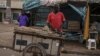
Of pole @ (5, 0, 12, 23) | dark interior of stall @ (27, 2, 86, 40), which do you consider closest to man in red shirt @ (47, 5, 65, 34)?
dark interior of stall @ (27, 2, 86, 40)

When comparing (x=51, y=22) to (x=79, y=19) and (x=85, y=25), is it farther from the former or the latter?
(x=79, y=19)

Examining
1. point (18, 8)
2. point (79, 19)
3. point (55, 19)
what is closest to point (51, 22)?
point (55, 19)

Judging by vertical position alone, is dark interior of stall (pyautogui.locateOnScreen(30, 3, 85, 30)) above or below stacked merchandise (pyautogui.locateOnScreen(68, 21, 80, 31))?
above

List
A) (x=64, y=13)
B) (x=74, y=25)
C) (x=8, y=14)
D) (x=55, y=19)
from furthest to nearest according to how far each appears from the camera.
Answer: (x=8, y=14) < (x=64, y=13) < (x=74, y=25) < (x=55, y=19)

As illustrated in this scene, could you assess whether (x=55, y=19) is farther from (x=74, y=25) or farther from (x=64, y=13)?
(x=64, y=13)

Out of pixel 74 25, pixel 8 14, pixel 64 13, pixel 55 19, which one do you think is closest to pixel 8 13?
pixel 8 14

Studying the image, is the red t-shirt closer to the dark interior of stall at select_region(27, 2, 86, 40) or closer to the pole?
the dark interior of stall at select_region(27, 2, 86, 40)

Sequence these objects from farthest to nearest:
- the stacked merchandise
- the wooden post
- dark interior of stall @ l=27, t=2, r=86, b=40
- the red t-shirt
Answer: the wooden post, the stacked merchandise, dark interior of stall @ l=27, t=2, r=86, b=40, the red t-shirt

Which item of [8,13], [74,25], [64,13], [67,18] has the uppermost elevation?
[64,13]

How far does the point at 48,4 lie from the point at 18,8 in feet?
62.9

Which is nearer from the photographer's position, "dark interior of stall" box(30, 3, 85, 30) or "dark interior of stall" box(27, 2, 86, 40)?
"dark interior of stall" box(27, 2, 86, 40)

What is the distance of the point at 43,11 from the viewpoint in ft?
63.2

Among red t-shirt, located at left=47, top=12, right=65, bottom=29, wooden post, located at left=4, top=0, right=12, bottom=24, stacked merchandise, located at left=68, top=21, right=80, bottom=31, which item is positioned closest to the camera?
red t-shirt, located at left=47, top=12, right=65, bottom=29

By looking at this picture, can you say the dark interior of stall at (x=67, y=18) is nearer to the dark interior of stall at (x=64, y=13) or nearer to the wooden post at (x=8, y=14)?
the dark interior of stall at (x=64, y=13)
